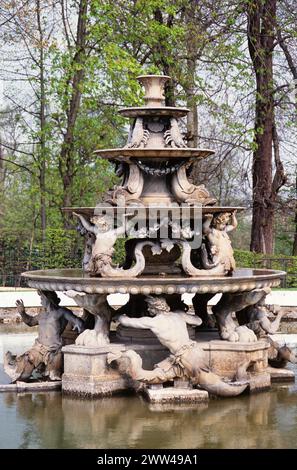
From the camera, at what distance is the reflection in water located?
830 cm

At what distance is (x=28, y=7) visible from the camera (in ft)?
92.8

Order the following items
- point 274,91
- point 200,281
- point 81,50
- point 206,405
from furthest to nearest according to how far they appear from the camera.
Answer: point 274,91 < point 81,50 < point 200,281 < point 206,405

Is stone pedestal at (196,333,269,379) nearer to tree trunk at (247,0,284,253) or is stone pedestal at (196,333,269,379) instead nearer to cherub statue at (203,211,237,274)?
cherub statue at (203,211,237,274)

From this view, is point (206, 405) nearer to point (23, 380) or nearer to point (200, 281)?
point (200, 281)

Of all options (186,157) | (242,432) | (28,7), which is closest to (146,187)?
(186,157)

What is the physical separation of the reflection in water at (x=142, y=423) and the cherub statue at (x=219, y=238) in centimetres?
169

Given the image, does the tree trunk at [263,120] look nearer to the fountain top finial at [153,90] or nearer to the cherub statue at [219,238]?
the fountain top finial at [153,90]

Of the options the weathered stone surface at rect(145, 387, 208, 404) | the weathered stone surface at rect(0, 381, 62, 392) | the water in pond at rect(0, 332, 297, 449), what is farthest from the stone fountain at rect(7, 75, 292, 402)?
the water in pond at rect(0, 332, 297, 449)

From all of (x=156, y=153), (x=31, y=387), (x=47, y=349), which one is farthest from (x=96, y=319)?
(x=156, y=153)

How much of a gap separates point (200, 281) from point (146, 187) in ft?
7.15

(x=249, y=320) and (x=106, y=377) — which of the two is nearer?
(x=106, y=377)

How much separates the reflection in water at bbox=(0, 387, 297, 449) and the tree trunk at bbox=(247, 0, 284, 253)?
19.7 meters

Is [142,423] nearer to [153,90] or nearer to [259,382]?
[259,382]
